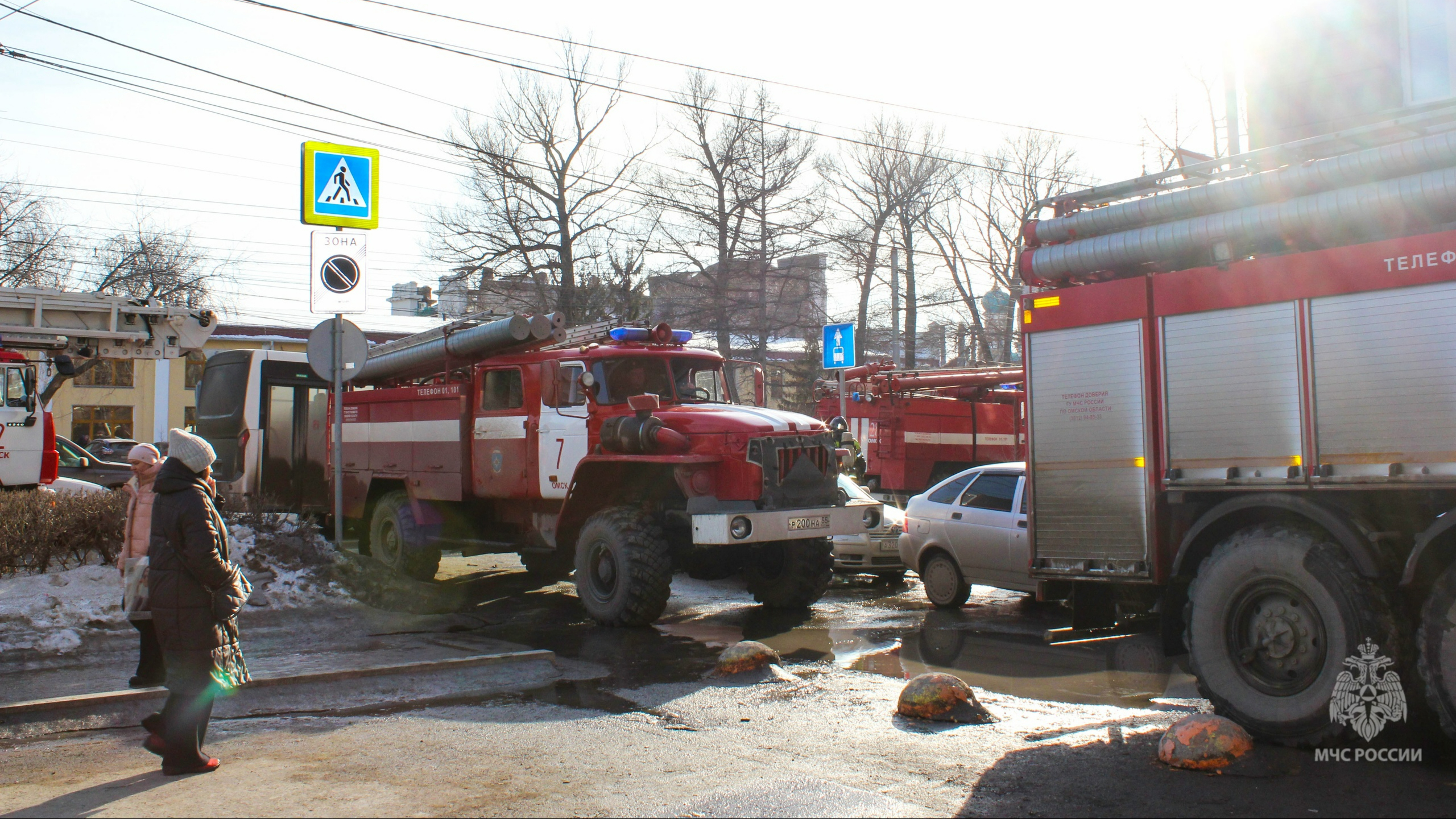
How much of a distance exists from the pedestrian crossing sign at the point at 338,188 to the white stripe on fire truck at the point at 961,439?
12770 millimetres

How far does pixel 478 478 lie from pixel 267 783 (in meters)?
6.93

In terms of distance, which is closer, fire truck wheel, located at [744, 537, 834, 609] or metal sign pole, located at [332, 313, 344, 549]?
fire truck wheel, located at [744, 537, 834, 609]

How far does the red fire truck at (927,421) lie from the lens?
69.4ft

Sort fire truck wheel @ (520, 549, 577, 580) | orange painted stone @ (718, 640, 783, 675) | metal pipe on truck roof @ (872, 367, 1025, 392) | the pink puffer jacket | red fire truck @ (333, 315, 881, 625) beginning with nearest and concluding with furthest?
the pink puffer jacket < orange painted stone @ (718, 640, 783, 675) < red fire truck @ (333, 315, 881, 625) < fire truck wheel @ (520, 549, 577, 580) < metal pipe on truck roof @ (872, 367, 1025, 392)

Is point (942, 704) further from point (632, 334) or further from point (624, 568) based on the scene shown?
point (632, 334)

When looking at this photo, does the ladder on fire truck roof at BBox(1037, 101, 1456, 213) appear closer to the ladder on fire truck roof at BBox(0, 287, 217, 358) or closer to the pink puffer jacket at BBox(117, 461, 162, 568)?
the pink puffer jacket at BBox(117, 461, 162, 568)

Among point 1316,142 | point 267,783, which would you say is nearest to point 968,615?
point 1316,142

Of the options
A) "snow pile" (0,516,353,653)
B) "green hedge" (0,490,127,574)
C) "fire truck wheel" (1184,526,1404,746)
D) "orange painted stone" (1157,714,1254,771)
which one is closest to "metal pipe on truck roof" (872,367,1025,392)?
"snow pile" (0,516,353,653)

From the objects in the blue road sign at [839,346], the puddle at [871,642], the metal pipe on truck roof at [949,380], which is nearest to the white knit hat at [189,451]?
the puddle at [871,642]

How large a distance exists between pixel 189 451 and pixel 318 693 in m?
2.32

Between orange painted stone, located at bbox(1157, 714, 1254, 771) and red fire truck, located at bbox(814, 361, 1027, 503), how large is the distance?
14.9 m

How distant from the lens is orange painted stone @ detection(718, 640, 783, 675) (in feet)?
25.3

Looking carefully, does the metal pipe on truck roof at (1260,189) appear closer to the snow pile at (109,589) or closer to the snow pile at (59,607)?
the snow pile at (109,589)

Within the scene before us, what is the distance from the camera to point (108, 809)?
4477 millimetres
